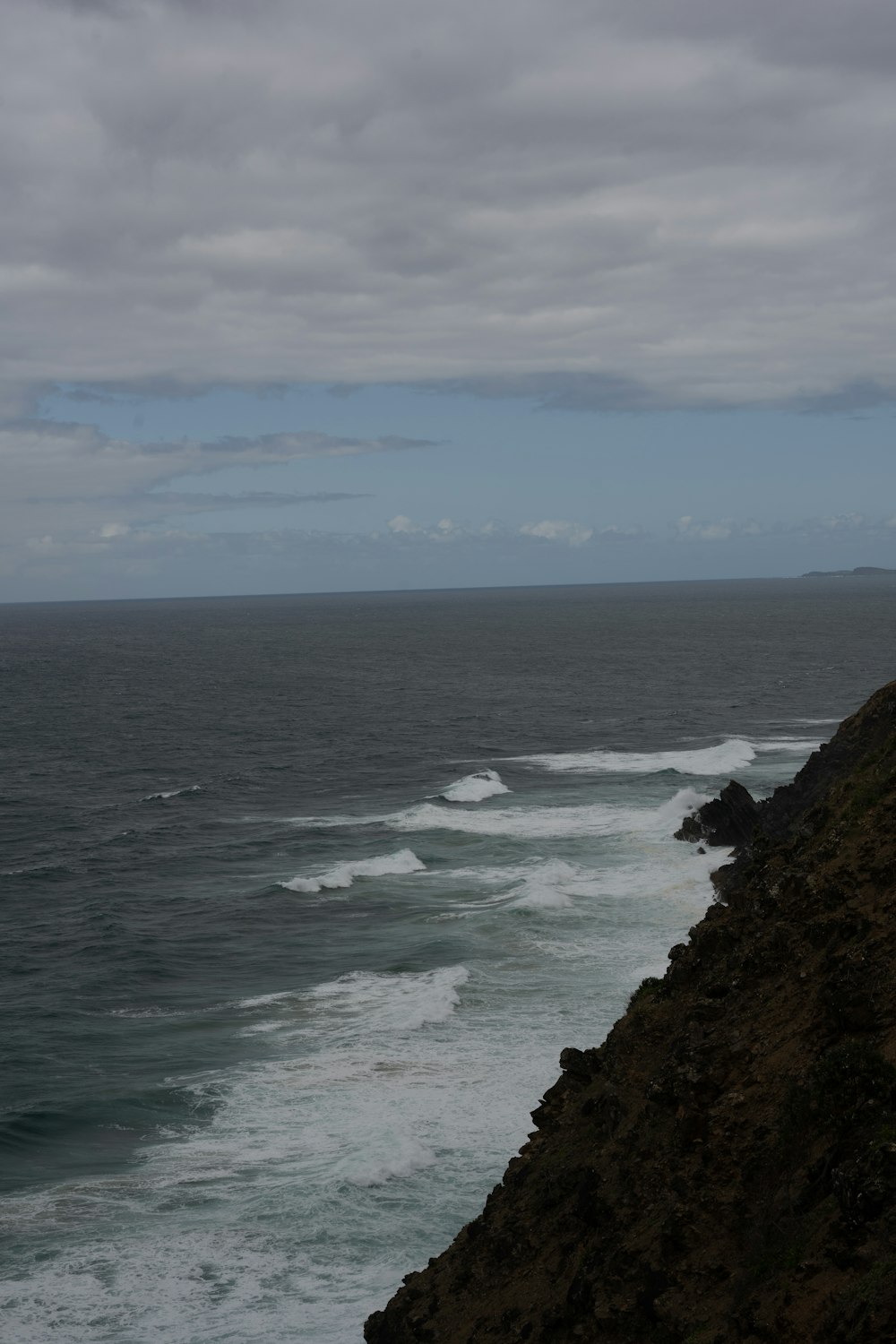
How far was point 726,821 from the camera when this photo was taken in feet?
160

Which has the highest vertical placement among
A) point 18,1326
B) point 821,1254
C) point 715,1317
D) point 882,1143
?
point 882,1143

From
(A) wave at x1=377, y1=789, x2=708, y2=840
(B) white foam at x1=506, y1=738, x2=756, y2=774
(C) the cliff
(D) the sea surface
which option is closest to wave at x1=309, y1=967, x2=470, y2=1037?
(D) the sea surface

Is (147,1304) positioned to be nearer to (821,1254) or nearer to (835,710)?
(821,1254)

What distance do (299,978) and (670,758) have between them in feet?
135

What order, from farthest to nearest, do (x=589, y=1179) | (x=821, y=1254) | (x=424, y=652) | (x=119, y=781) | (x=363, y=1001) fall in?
(x=424, y=652), (x=119, y=781), (x=363, y=1001), (x=589, y=1179), (x=821, y=1254)

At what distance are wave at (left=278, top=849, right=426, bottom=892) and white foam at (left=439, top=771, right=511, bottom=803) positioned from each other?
11.7 meters

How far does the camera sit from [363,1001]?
34094mm

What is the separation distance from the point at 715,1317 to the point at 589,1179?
3.01m

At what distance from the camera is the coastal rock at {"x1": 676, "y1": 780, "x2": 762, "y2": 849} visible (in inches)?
1907

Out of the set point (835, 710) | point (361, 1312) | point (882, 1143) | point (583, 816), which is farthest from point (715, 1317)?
point (835, 710)

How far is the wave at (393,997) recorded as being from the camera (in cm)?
3216

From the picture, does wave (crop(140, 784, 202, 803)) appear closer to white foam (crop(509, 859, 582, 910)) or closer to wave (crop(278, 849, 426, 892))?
wave (crop(278, 849, 426, 892))

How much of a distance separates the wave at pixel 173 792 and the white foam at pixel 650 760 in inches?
766

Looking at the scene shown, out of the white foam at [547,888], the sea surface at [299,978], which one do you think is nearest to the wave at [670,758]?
the sea surface at [299,978]
